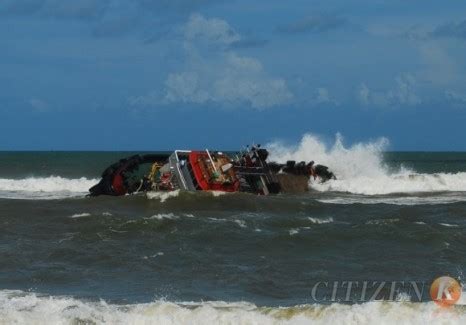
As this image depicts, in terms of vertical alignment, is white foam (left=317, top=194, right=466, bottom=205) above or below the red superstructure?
below

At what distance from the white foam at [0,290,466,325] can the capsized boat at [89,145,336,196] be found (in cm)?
1727

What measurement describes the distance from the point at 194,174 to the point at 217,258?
12.3m

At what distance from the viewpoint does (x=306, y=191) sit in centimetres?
3975

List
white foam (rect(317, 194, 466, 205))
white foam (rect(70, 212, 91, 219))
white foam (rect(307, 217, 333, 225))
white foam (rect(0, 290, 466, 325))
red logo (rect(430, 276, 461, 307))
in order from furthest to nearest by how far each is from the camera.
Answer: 1. white foam (rect(317, 194, 466, 205))
2. white foam (rect(70, 212, 91, 219))
3. white foam (rect(307, 217, 333, 225))
4. red logo (rect(430, 276, 461, 307))
5. white foam (rect(0, 290, 466, 325))

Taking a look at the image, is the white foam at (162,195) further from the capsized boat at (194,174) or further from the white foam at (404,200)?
the white foam at (404,200)

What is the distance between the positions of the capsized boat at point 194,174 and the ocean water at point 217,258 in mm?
1240

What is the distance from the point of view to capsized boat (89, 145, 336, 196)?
104 feet

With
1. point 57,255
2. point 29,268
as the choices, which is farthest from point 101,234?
point 29,268

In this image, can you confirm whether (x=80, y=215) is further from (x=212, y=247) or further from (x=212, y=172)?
(x=212, y=247)

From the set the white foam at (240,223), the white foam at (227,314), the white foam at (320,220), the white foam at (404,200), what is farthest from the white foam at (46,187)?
the white foam at (227,314)

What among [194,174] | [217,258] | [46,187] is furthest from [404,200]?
[46,187]

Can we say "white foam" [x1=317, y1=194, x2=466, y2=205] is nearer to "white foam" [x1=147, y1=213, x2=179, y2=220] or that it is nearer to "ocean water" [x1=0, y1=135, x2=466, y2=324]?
"ocean water" [x1=0, y1=135, x2=466, y2=324]

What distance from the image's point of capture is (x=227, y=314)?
13.5 metres

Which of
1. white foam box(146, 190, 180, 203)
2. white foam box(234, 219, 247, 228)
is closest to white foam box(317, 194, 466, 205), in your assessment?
white foam box(146, 190, 180, 203)
